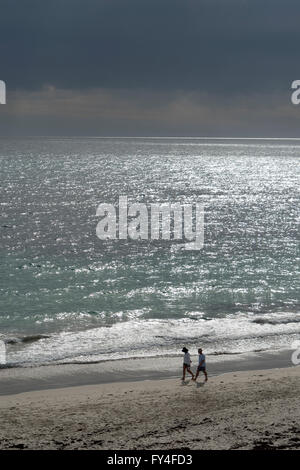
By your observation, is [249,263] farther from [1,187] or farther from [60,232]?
[1,187]

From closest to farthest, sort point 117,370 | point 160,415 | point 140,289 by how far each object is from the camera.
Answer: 1. point 160,415
2. point 117,370
3. point 140,289

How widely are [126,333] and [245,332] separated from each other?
7246 mm

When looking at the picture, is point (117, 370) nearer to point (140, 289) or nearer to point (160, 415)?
point (160, 415)

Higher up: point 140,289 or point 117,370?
point 140,289

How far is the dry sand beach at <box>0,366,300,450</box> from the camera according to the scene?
56.8ft

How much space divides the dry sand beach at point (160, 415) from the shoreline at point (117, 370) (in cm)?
81

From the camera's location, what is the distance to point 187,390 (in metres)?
22.6

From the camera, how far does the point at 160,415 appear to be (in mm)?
19609

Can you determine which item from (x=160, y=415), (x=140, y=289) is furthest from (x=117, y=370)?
(x=140, y=289)

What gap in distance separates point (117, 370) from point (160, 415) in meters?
6.38

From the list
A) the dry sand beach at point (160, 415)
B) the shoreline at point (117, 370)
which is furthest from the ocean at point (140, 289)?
the dry sand beach at point (160, 415)
